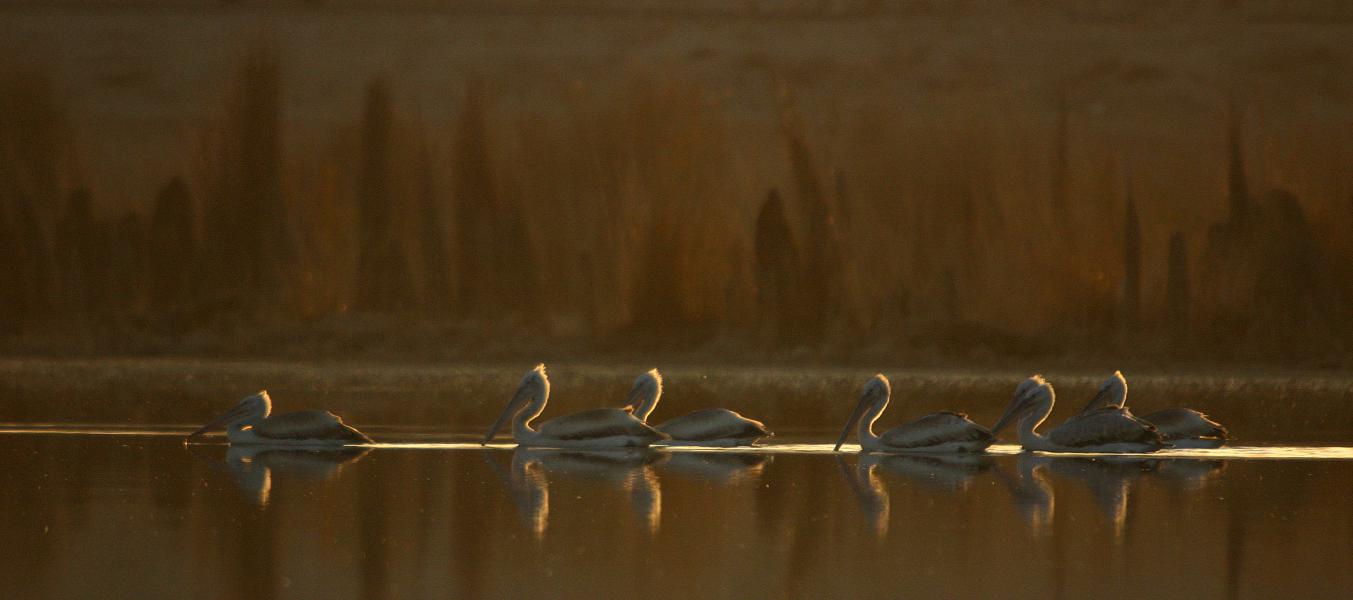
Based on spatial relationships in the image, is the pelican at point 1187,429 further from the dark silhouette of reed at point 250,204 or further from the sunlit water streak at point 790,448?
the dark silhouette of reed at point 250,204

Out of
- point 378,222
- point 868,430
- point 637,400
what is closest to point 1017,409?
point 868,430

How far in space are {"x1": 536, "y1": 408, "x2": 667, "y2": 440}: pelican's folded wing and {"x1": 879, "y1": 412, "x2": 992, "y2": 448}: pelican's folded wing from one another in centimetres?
128

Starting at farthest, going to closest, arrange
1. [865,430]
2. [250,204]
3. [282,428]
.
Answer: [250,204]
[865,430]
[282,428]

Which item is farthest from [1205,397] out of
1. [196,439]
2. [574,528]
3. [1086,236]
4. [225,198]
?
[225,198]

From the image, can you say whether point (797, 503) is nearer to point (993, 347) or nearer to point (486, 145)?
point (993, 347)

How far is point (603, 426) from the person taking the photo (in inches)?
391

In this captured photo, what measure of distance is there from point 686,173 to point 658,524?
640 inches

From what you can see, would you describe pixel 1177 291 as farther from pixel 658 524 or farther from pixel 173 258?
pixel 658 524

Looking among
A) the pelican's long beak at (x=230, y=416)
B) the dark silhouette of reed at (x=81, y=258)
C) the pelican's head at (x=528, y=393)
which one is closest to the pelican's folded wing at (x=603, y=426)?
the pelican's head at (x=528, y=393)

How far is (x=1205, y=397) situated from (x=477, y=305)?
363 inches

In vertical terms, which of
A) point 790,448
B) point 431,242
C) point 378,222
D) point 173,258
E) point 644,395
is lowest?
point 790,448

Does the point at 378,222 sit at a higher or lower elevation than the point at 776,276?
higher

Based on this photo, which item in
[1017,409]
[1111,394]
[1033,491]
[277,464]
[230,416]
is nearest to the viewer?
[1033,491]

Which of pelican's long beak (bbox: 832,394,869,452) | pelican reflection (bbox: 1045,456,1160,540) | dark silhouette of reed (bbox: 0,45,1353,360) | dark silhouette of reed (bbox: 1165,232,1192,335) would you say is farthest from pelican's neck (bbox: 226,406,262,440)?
dark silhouette of reed (bbox: 1165,232,1192,335)
